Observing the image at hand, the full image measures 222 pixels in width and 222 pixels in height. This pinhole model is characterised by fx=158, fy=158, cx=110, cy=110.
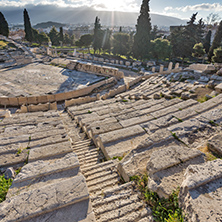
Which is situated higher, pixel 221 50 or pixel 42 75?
pixel 221 50

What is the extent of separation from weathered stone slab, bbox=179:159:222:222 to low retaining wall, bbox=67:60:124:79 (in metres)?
21.6

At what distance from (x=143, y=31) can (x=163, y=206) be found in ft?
123

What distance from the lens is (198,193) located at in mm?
3035

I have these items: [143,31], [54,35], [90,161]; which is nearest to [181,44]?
[143,31]

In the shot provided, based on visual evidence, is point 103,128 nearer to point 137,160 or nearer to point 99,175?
point 99,175

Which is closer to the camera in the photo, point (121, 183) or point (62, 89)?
point (121, 183)

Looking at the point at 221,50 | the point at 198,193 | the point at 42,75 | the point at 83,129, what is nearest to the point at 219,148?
the point at 198,193

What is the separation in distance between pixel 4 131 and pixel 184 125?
315 inches

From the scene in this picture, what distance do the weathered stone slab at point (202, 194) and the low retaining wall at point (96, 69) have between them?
71.0 ft

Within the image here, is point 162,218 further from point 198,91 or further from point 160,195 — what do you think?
point 198,91

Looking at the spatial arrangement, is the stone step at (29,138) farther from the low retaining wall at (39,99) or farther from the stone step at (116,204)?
the low retaining wall at (39,99)

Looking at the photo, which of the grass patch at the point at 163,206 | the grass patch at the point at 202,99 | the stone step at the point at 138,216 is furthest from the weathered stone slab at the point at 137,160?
the grass patch at the point at 202,99

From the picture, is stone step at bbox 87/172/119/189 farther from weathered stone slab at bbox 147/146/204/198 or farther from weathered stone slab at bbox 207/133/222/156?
weathered stone slab at bbox 207/133/222/156

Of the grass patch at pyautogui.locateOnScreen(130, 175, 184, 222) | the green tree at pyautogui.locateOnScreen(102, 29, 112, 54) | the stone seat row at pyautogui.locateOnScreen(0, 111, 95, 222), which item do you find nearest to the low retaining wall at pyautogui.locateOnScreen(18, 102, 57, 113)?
the stone seat row at pyautogui.locateOnScreen(0, 111, 95, 222)
